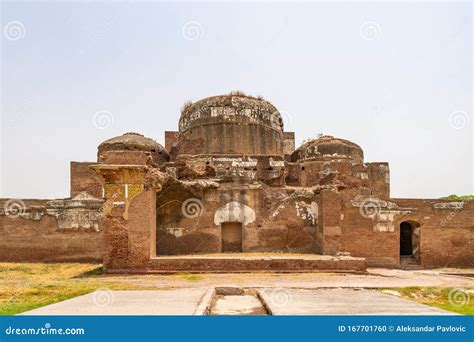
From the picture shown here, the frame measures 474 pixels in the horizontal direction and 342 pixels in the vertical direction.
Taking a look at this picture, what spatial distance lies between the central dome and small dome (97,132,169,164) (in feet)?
8.05

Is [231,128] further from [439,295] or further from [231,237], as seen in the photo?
[439,295]

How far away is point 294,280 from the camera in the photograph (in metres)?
10.4

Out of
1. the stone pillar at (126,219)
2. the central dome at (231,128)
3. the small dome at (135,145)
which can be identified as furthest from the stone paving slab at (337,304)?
the small dome at (135,145)

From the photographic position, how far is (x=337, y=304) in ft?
20.0

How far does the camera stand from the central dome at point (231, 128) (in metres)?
18.9

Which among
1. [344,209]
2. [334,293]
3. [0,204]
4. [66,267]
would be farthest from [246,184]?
[0,204]

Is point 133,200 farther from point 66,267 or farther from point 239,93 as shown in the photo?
point 239,93

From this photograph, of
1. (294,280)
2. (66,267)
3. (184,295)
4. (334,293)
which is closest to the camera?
(184,295)

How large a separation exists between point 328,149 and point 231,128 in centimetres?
521

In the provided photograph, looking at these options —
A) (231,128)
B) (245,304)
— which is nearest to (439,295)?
(245,304)

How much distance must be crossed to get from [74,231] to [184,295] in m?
11.1

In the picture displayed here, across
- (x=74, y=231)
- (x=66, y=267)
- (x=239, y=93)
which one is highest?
(x=239, y=93)

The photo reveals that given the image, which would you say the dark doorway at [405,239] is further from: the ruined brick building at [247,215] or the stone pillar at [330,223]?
the stone pillar at [330,223]

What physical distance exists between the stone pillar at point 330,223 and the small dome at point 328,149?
5.75 m
